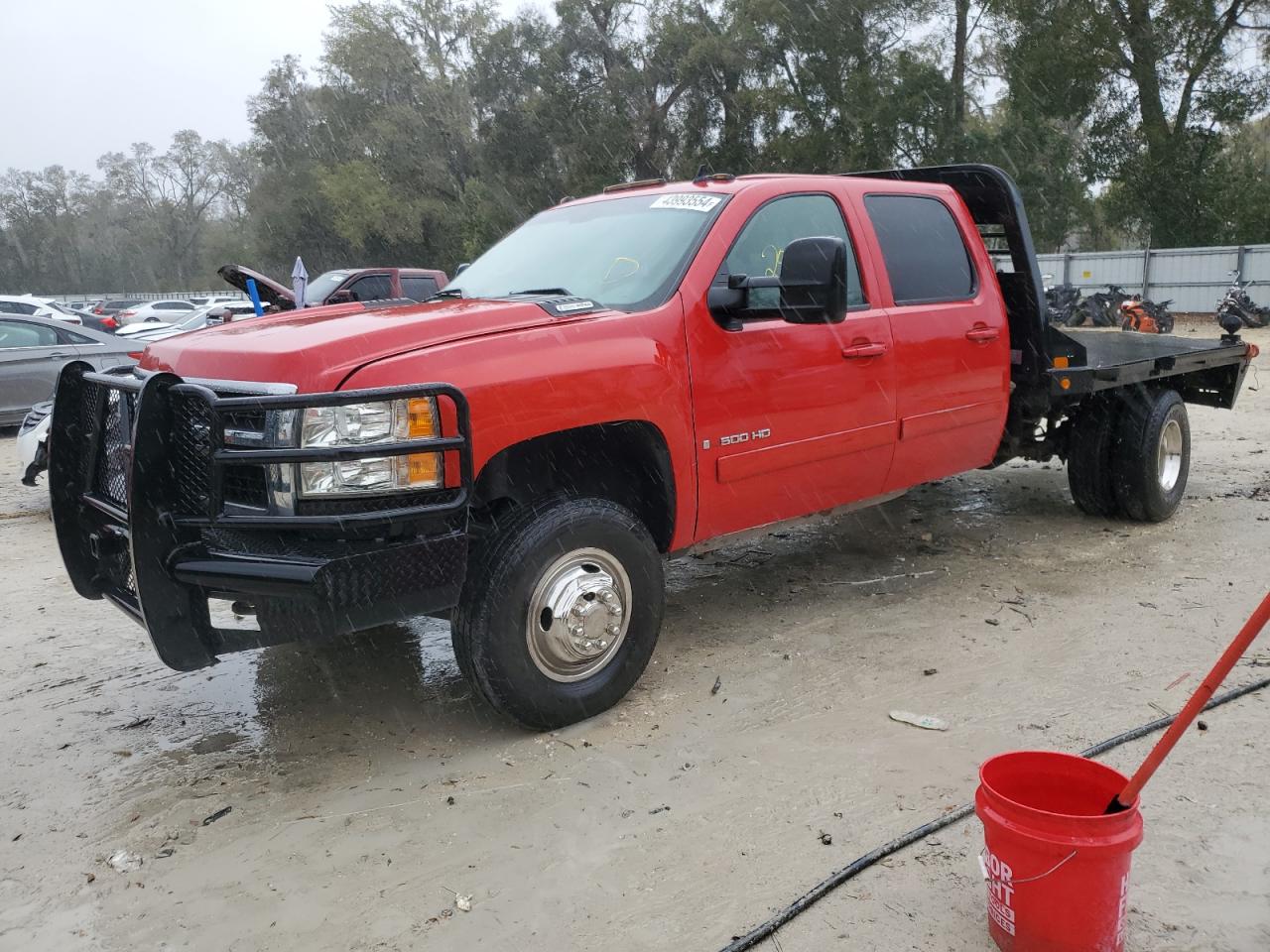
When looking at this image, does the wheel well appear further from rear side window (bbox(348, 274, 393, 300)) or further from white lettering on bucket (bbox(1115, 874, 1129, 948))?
rear side window (bbox(348, 274, 393, 300))

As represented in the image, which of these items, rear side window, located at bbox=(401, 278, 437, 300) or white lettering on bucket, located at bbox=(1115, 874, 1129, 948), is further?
rear side window, located at bbox=(401, 278, 437, 300)

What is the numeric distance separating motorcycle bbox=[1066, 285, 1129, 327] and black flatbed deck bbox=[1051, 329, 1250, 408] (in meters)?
16.5

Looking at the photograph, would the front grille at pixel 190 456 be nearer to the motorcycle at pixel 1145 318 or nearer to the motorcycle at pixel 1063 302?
the motorcycle at pixel 1145 318

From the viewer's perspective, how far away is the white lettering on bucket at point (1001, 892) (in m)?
2.32

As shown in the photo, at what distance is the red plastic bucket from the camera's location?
2.20m

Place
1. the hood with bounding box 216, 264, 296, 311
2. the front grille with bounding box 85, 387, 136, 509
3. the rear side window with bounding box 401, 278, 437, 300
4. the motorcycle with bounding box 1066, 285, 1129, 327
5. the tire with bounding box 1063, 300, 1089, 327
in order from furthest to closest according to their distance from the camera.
Result: the motorcycle with bounding box 1066, 285, 1129, 327 → the tire with bounding box 1063, 300, 1089, 327 → the rear side window with bounding box 401, 278, 437, 300 → the hood with bounding box 216, 264, 296, 311 → the front grille with bounding box 85, 387, 136, 509

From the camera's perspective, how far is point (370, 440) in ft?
10.3

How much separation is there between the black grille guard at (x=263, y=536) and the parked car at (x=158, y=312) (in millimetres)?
30497

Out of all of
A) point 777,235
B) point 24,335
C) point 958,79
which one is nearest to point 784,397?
point 777,235

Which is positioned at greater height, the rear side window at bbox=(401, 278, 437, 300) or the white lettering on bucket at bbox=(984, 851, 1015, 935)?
the rear side window at bbox=(401, 278, 437, 300)

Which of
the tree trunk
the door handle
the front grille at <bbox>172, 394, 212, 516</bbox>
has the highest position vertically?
the tree trunk

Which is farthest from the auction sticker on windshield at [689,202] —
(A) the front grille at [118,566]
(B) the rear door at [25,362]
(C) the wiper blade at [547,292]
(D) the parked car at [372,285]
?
(D) the parked car at [372,285]

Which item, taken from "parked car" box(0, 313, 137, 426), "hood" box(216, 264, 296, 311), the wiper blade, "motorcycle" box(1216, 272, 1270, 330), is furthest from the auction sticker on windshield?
"motorcycle" box(1216, 272, 1270, 330)

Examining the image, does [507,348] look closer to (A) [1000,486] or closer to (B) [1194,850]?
(B) [1194,850]
